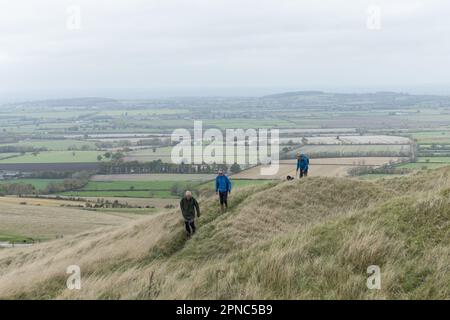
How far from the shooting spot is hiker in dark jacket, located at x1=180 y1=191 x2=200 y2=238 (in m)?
16.3

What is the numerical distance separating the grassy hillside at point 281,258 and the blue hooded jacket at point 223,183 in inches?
37.5

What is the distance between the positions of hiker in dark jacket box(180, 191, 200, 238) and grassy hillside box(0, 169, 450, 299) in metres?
0.41

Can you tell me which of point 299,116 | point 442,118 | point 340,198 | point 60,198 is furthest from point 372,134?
point 340,198

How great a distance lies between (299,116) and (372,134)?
166 ft

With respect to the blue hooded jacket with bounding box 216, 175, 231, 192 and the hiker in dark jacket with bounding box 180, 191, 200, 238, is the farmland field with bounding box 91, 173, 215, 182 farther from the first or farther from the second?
the hiker in dark jacket with bounding box 180, 191, 200, 238

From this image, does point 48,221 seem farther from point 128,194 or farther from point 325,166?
point 325,166

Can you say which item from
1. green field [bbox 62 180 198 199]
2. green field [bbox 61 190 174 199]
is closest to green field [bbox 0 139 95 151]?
green field [bbox 62 180 198 199]

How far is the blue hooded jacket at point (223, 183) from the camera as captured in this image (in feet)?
58.4

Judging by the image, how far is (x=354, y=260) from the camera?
30.8 ft

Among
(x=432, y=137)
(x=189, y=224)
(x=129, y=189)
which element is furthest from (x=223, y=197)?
(x=432, y=137)

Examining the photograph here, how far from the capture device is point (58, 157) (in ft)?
264

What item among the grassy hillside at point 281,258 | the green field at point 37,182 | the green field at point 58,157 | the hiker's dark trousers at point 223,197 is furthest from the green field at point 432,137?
the hiker's dark trousers at point 223,197

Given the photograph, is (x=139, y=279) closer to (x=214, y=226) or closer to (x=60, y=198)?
(x=214, y=226)

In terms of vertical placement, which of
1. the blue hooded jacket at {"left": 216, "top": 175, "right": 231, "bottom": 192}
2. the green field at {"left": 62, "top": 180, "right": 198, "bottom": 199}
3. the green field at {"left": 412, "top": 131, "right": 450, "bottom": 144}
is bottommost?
the green field at {"left": 62, "top": 180, "right": 198, "bottom": 199}
